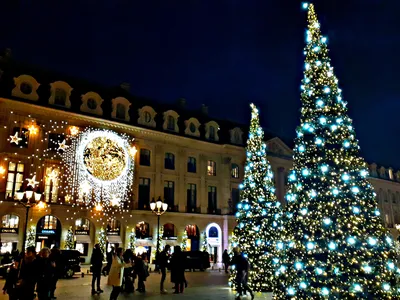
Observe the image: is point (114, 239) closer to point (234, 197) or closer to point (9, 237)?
point (9, 237)

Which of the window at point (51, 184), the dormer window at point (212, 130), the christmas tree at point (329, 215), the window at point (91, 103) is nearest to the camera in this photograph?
the christmas tree at point (329, 215)

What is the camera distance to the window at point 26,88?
2990 cm

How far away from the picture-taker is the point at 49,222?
3044 centimetres

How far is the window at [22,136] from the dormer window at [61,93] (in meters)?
3.28

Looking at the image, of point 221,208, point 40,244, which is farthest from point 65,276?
point 221,208

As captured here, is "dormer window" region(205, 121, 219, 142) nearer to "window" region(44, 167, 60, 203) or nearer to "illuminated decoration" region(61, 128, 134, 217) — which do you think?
"illuminated decoration" region(61, 128, 134, 217)

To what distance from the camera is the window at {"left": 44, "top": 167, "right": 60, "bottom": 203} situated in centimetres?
3009

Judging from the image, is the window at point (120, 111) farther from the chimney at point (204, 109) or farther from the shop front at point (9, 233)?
the chimney at point (204, 109)

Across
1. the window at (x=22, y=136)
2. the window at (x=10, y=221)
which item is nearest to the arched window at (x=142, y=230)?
the window at (x=10, y=221)

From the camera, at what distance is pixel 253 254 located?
17.7 metres

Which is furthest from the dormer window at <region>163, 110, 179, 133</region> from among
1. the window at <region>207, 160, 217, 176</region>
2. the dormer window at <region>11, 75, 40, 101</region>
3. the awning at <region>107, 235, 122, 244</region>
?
the dormer window at <region>11, 75, 40, 101</region>

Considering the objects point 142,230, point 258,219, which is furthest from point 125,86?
point 258,219

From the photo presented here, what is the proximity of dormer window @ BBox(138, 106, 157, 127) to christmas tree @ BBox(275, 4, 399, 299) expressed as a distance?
1003 inches

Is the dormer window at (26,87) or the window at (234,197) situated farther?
the window at (234,197)
